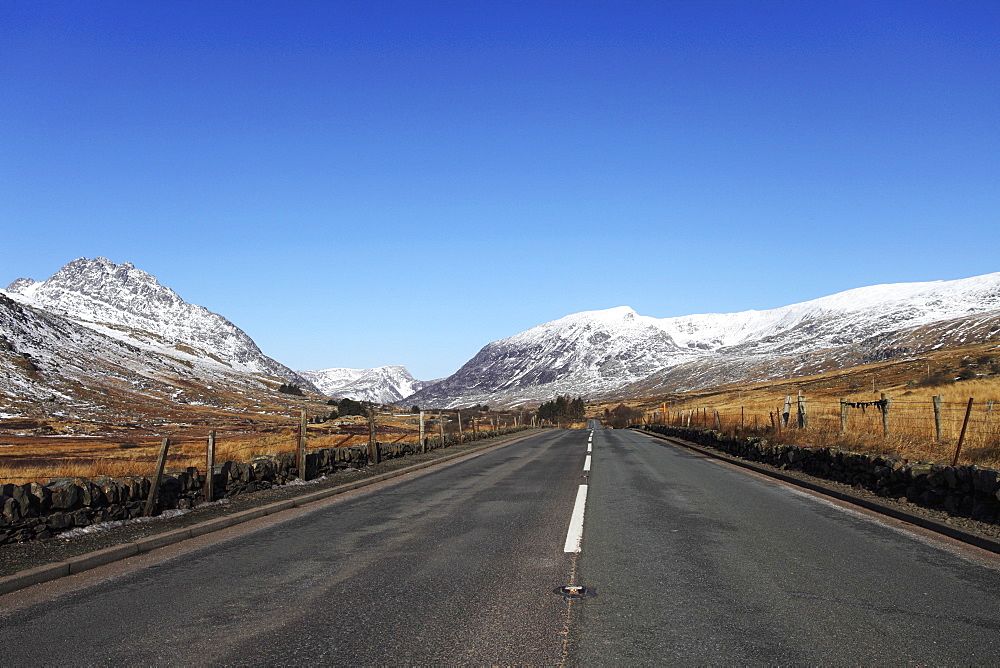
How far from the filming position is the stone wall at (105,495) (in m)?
8.75

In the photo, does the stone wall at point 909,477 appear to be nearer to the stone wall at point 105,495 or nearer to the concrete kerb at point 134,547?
the concrete kerb at point 134,547

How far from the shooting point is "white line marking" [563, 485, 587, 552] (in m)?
8.56

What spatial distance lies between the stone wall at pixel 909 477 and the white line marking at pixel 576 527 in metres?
5.82

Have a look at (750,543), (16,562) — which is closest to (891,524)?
(750,543)

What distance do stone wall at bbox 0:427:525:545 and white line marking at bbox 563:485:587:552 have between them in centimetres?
676

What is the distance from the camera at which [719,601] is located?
618 cm

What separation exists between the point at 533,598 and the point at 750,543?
393cm

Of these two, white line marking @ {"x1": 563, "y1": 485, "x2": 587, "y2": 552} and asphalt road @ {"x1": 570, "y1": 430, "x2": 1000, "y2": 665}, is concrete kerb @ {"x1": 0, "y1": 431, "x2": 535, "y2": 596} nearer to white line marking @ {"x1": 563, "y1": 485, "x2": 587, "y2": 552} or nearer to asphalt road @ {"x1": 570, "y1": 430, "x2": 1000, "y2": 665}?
white line marking @ {"x1": 563, "y1": 485, "x2": 587, "y2": 552}

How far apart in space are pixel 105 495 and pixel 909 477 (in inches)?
532

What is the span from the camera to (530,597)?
628 cm

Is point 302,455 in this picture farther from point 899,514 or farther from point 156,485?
point 899,514

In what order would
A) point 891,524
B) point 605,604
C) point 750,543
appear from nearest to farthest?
point 605,604, point 750,543, point 891,524

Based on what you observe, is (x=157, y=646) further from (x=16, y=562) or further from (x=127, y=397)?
(x=127, y=397)

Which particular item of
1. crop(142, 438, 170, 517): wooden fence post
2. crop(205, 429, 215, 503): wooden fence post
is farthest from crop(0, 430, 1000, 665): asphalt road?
crop(205, 429, 215, 503): wooden fence post
